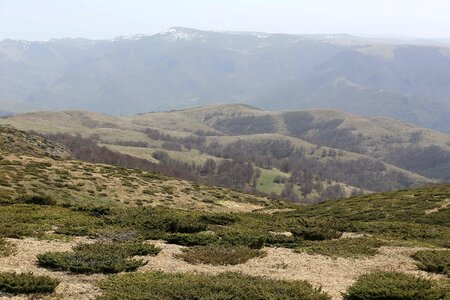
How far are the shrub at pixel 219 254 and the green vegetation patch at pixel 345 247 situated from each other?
138 inches

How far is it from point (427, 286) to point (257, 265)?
800 centimetres

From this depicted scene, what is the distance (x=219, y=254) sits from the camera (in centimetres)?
2350

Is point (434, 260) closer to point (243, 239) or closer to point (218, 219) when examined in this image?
point (243, 239)

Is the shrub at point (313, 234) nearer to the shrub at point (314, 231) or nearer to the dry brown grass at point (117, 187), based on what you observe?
the shrub at point (314, 231)

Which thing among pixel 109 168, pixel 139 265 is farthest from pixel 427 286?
pixel 109 168

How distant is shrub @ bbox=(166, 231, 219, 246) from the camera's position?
86.6 feet

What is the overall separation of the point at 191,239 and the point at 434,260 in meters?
13.4

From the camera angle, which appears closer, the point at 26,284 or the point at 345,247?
the point at 26,284

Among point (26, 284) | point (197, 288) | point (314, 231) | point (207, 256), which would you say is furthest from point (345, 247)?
point (26, 284)

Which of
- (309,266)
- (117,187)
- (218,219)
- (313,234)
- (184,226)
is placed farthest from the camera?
(117,187)

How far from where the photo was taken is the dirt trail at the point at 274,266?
18.8 m

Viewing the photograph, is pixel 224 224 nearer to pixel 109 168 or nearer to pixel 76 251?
pixel 76 251

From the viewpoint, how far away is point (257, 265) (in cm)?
2261

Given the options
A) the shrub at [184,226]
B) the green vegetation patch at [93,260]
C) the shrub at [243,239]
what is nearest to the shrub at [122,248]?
the green vegetation patch at [93,260]
